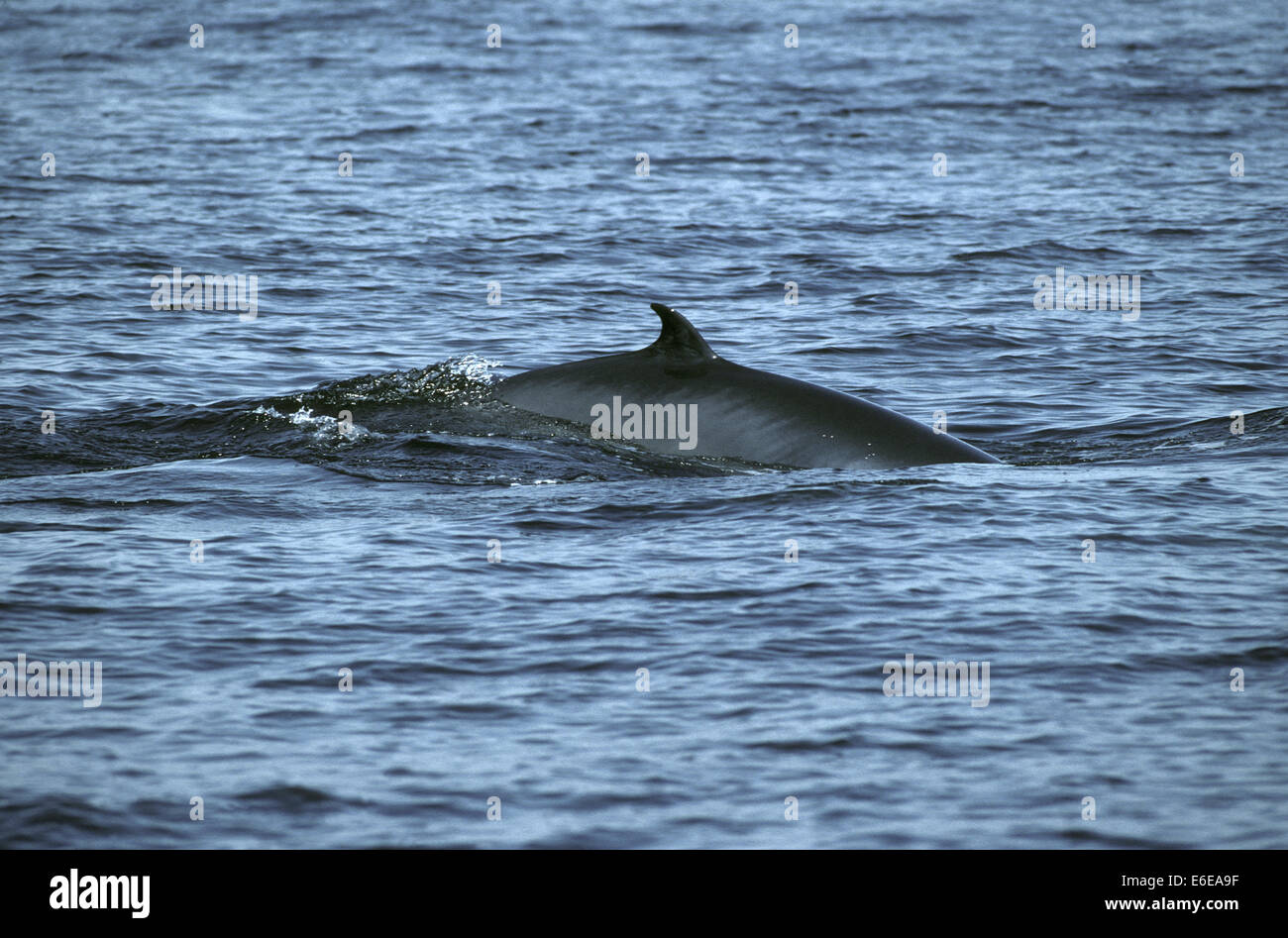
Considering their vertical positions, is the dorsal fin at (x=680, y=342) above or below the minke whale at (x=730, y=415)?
above

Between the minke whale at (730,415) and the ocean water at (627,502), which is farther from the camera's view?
the minke whale at (730,415)

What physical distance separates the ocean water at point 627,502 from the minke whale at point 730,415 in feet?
0.63

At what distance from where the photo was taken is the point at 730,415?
13.2m

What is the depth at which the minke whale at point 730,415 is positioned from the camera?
13.2m

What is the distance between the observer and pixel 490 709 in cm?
898

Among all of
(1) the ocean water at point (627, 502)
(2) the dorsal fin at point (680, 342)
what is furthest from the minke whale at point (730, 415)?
(1) the ocean water at point (627, 502)

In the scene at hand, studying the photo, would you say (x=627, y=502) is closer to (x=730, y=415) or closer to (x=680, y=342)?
(x=730, y=415)

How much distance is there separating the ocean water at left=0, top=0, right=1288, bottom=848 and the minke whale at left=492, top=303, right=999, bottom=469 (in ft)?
0.63

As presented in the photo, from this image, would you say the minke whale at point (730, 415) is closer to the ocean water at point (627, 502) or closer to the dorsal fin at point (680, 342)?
the dorsal fin at point (680, 342)

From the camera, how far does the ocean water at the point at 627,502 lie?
8.19 metres

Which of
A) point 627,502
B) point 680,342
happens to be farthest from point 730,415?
point 627,502

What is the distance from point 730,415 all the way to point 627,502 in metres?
1.09

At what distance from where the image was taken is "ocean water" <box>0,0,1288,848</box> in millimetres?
8188
